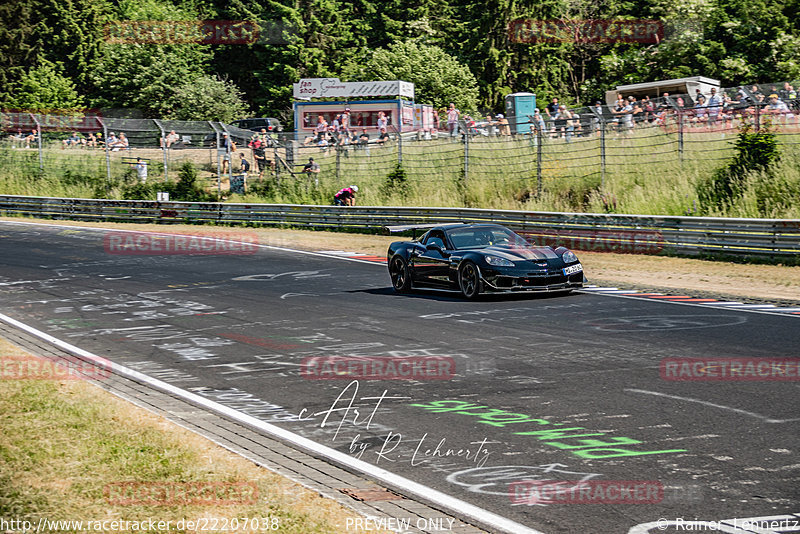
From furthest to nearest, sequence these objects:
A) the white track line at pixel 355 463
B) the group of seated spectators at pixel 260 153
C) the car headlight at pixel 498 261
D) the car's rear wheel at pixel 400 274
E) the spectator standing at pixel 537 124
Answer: the group of seated spectators at pixel 260 153 → the spectator standing at pixel 537 124 → the car's rear wheel at pixel 400 274 → the car headlight at pixel 498 261 → the white track line at pixel 355 463

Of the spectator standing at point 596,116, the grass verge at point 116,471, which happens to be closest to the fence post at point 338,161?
the spectator standing at point 596,116

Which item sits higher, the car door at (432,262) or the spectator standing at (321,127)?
the spectator standing at (321,127)

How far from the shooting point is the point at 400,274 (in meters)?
16.3

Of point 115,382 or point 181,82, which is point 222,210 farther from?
point 181,82

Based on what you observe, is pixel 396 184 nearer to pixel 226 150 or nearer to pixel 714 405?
pixel 226 150

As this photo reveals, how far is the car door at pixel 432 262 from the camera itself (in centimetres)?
1530

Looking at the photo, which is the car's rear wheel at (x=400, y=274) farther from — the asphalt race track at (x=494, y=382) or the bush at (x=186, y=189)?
the bush at (x=186, y=189)

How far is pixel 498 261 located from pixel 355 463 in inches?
324

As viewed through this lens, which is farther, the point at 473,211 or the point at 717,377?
the point at 473,211

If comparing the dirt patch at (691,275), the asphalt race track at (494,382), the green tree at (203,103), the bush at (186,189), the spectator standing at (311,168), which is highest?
the green tree at (203,103)

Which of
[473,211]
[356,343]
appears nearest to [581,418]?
[356,343]

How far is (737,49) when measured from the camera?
45594 mm

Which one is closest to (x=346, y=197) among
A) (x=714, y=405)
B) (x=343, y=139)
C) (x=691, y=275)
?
(x=343, y=139)

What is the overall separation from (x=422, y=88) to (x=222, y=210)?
88.2 ft
